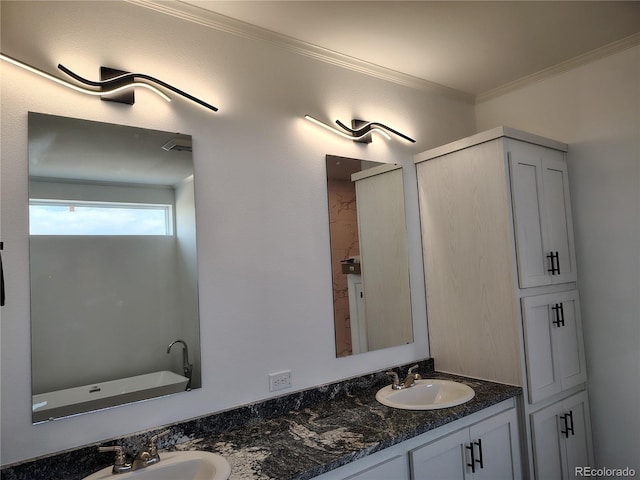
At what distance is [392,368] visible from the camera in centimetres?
250

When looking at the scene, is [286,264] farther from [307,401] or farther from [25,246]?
[25,246]

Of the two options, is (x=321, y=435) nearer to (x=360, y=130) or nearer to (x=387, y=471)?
(x=387, y=471)

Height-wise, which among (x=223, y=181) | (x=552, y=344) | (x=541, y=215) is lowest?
(x=552, y=344)

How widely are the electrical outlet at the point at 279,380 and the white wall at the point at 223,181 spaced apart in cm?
3

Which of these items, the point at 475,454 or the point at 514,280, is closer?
the point at 475,454

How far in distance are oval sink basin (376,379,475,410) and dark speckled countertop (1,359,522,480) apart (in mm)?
51

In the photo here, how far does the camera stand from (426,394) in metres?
2.35

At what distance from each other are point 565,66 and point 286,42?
5.83 feet

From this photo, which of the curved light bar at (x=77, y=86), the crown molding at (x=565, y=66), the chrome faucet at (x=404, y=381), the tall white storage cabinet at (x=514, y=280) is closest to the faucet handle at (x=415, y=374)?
the chrome faucet at (x=404, y=381)

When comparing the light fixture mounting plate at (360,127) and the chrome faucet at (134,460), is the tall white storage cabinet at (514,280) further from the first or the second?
the chrome faucet at (134,460)

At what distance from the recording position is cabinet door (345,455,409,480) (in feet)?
5.41

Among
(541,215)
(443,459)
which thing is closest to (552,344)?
(541,215)

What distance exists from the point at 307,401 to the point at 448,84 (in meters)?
2.20

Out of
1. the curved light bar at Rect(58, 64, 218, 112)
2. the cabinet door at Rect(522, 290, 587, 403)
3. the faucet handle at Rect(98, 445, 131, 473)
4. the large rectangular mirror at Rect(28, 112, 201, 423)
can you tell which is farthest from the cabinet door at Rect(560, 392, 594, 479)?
the curved light bar at Rect(58, 64, 218, 112)
